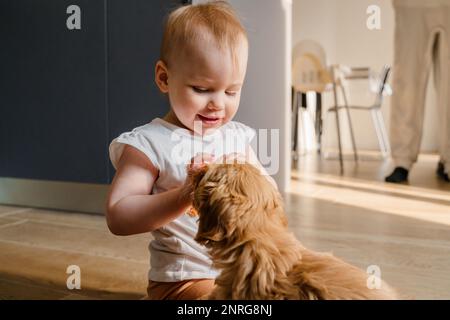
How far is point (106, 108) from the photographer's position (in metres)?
1.78

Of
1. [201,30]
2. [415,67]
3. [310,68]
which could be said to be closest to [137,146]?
[201,30]

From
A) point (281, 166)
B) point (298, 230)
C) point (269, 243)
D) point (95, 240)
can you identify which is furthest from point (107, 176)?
point (269, 243)

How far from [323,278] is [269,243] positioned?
0.08 m

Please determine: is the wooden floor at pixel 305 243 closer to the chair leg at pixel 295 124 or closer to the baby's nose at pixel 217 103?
the baby's nose at pixel 217 103

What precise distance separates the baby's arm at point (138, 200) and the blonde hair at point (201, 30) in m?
0.19

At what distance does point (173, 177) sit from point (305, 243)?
684mm

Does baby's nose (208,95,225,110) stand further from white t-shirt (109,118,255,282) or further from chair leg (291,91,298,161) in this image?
chair leg (291,91,298,161)

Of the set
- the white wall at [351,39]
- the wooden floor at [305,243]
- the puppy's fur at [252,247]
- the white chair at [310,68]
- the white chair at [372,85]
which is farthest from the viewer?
the white wall at [351,39]

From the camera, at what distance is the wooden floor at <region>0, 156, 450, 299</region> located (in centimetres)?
110

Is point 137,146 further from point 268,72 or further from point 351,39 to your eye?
point 351,39

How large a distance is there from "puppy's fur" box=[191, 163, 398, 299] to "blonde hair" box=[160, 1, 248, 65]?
0.29m

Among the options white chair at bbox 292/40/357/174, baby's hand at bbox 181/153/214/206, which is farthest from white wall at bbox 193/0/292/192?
white chair at bbox 292/40/357/174

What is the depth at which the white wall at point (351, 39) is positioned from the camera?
19.8 ft

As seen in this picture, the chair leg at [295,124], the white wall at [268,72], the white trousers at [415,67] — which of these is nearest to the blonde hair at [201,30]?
the white wall at [268,72]
